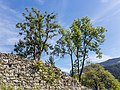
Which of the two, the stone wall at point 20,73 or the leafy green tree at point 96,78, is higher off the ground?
the leafy green tree at point 96,78

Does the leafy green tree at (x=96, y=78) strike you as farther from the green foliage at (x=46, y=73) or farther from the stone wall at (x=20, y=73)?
the stone wall at (x=20, y=73)

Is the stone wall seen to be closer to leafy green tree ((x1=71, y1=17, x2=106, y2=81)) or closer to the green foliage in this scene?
the green foliage

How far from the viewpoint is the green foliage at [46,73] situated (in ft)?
69.5

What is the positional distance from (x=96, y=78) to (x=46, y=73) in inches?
1970

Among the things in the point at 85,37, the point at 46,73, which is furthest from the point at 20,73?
the point at 85,37

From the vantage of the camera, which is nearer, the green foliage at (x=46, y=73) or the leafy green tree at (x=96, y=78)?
the green foliage at (x=46, y=73)

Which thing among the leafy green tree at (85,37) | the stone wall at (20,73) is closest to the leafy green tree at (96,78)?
the leafy green tree at (85,37)

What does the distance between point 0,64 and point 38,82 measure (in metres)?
3.30

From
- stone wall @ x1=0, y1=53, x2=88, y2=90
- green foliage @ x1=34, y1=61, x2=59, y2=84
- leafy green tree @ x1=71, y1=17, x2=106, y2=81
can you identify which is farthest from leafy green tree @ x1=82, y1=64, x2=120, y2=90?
stone wall @ x1=0, y1=53, x2=88, y2=90

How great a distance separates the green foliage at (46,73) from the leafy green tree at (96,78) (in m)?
45.2

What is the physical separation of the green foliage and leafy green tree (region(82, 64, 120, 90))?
148ft

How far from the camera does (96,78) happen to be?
70.2 metres

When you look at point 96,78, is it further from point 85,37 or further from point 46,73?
point 46,73

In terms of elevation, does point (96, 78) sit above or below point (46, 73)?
above
